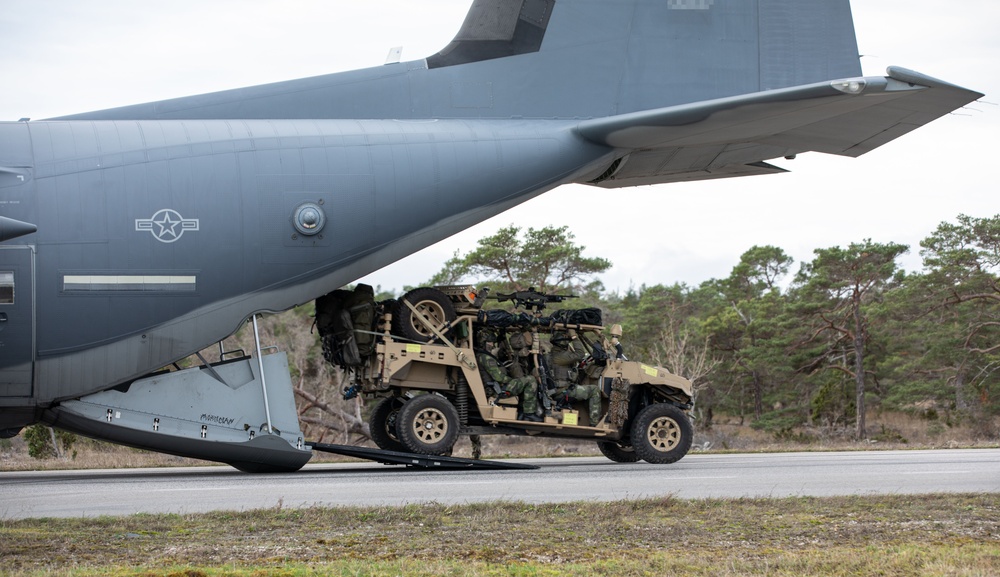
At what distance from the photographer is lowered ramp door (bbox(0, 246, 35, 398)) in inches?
461

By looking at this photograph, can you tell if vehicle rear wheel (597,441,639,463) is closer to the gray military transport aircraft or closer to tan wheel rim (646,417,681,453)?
tan wheel rim (646,417,681,453)

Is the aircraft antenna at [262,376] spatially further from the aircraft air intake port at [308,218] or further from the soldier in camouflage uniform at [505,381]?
the soldier in camouflage uniform at [505,381]

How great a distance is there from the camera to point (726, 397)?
145 feet

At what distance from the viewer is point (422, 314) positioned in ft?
48.0

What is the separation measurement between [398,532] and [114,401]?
6291mm

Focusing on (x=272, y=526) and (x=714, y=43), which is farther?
(x=714, y=43)

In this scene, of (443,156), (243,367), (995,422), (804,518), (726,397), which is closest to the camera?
(804,518)

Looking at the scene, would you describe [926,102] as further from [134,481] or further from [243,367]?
[134,481]

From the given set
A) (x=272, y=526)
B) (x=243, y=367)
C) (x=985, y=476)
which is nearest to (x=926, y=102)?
→ (x=985, y=476)

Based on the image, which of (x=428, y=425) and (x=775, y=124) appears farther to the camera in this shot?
(x=775, y=124)

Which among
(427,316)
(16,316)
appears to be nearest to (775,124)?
(427,316)

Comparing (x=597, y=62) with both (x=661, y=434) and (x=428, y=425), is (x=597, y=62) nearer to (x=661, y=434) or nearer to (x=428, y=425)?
(x=661, y=434)

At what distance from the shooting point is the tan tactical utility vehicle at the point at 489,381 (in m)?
14.3

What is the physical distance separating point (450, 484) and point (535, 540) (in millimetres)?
3995
